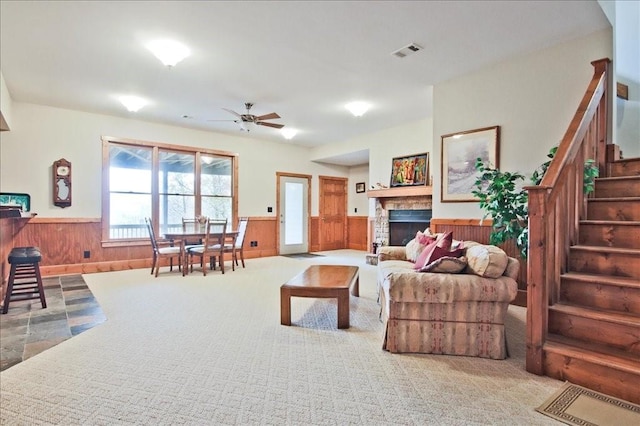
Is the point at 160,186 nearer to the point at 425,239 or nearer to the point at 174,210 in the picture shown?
the point at 174,210

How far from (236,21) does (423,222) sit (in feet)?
14.8

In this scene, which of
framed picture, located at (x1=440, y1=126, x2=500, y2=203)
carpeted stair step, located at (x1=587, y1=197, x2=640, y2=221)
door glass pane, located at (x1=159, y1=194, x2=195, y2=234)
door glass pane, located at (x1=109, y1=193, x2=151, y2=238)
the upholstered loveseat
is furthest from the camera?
door glass pane, located at (x1=159, y1=194, x2=195, y2=234)

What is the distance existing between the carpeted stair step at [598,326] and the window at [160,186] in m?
6.08

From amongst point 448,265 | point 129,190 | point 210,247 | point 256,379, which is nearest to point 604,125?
point 448,265

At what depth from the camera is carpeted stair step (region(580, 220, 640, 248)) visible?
2.52 meters

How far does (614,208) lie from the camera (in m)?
2.84

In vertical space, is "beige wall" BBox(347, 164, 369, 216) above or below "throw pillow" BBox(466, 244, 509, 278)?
above

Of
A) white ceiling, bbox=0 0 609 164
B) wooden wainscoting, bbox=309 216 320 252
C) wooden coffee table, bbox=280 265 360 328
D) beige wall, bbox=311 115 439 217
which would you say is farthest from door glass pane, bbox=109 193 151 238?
wooden coffee table, bbox=280 265 360 328

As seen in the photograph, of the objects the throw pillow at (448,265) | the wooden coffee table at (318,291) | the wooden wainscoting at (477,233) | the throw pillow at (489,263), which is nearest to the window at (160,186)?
the wooden coffee table at (318,291)

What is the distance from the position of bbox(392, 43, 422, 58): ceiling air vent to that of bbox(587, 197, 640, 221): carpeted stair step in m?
2.17

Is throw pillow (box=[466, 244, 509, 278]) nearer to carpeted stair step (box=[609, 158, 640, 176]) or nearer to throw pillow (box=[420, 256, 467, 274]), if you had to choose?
throw pillow (box=[420, 256, 467, 274])

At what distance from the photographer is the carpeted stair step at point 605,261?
2.31 m

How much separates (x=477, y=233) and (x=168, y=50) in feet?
13.1

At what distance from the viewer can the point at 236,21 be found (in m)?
2.94
